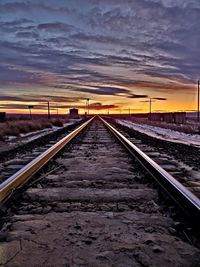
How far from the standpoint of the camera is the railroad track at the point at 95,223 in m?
2.96

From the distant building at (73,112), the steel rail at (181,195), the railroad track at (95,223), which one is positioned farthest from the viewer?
the distant building at (73,112)

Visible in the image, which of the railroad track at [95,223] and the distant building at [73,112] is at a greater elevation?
the distant building at [73,112]

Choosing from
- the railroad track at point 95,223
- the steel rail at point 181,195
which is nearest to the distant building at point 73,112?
the steel rail at point 181,195

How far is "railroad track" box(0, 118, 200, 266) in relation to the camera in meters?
2.96

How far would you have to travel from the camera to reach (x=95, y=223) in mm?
3854

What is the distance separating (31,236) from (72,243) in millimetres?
464

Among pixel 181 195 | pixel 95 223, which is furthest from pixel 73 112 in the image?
pixel 95 223

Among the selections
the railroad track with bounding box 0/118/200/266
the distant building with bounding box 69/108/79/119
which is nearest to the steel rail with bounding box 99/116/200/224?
the railroad track with bounding box 0/118/200/266

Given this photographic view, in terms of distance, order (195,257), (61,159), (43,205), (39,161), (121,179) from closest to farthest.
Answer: (195,257), (43,205), (121,179), (39,161), (61,159)

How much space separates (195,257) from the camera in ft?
9.65

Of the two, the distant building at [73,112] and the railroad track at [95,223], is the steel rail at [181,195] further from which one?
the distant building at [73,112]

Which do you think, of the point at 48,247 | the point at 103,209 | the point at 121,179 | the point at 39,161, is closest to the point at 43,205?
the point at 103,209

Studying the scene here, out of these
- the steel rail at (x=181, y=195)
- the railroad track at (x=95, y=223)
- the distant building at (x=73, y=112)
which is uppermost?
the distant building at (x=73, y=112)

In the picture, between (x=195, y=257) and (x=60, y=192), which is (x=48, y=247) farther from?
(x=60, y=192)
